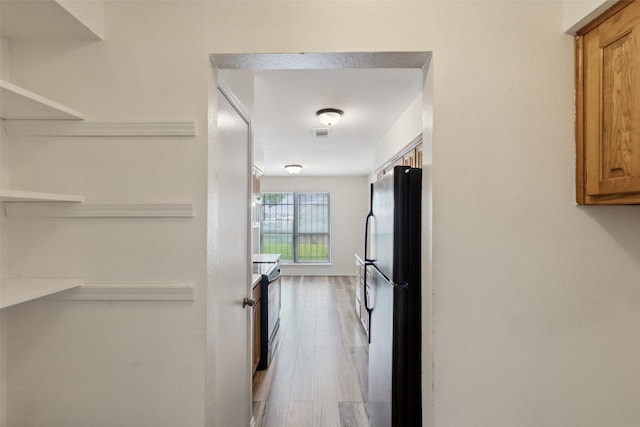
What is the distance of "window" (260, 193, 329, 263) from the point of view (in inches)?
324

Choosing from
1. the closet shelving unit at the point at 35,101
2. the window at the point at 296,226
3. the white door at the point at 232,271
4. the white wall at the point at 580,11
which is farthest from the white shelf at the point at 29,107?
the window at the point at 296,226

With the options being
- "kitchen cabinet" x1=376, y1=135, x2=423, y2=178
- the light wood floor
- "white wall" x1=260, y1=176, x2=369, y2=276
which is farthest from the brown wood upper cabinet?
"white wall" x1=260, y1=176, x2=369, y2=276

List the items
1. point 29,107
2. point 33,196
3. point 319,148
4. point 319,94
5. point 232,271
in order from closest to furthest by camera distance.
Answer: point 33,196 → point 29,107 → point 232,271 → point 319,94 → point 319,148

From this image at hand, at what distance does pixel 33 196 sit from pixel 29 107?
1.13ft

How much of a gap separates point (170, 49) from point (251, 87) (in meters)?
0.93

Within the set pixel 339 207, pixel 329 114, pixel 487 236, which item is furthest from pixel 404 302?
pixel 339 207

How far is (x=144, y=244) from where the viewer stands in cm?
123

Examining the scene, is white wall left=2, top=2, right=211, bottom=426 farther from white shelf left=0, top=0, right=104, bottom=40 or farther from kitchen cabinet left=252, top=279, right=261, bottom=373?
kitchen cabinet left=252, top=279, right=261, bottom=373

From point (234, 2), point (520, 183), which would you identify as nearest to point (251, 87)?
point (234, 2)

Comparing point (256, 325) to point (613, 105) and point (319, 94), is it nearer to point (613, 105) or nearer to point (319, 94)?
point (319, 94)

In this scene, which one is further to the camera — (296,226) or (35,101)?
(296,226)

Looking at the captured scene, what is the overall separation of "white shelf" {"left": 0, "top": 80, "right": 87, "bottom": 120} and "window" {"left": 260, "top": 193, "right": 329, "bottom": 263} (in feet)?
23.0

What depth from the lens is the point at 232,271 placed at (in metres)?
1.71

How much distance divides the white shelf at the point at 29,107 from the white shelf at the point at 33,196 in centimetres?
27
